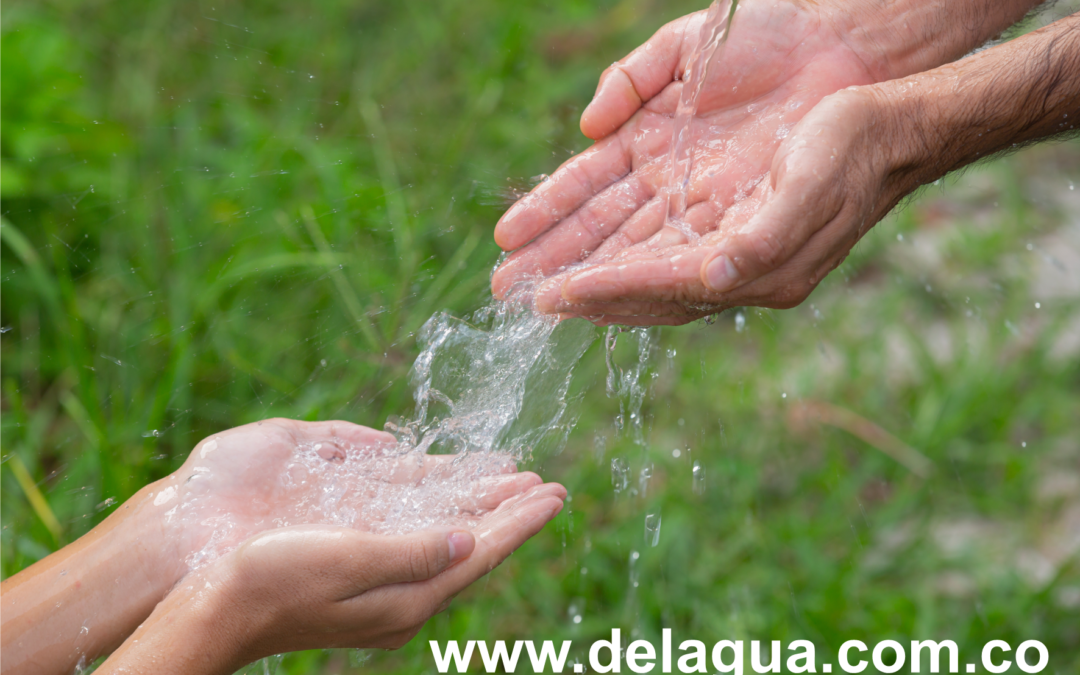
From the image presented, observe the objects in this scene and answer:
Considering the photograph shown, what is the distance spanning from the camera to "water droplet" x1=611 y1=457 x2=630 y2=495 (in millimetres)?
3094

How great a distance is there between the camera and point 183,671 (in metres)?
1.64

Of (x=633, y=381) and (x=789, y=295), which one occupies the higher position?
(x=789, y=295)

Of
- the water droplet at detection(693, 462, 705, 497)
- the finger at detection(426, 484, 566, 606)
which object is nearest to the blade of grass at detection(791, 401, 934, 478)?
the water droplet at detection(693, 462, 705, 497)

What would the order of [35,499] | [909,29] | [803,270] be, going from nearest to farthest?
[803,270]
[909,29]
[35,499]

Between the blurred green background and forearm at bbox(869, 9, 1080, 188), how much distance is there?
88 cm

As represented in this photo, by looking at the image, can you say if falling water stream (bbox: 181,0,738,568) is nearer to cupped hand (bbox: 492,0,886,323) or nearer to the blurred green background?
cupped hand (bbox: 492,0,886,323)

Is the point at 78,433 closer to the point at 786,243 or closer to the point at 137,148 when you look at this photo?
the point at 137,148

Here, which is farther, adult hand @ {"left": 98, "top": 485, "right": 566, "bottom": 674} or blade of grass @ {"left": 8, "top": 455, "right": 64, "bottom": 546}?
blade of grass @ {"left": 8, "top": 455, "right": 64, "bottom": 546}

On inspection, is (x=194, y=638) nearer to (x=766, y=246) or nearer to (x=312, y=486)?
(x=312, y=486)

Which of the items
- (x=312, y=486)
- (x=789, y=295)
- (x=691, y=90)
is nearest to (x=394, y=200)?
(x=691, y=90)

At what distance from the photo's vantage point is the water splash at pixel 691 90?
8.05 ft

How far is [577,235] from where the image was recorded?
2.45m

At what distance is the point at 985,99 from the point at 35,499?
297 cm

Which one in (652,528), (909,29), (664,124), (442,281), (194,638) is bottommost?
(652,528)
